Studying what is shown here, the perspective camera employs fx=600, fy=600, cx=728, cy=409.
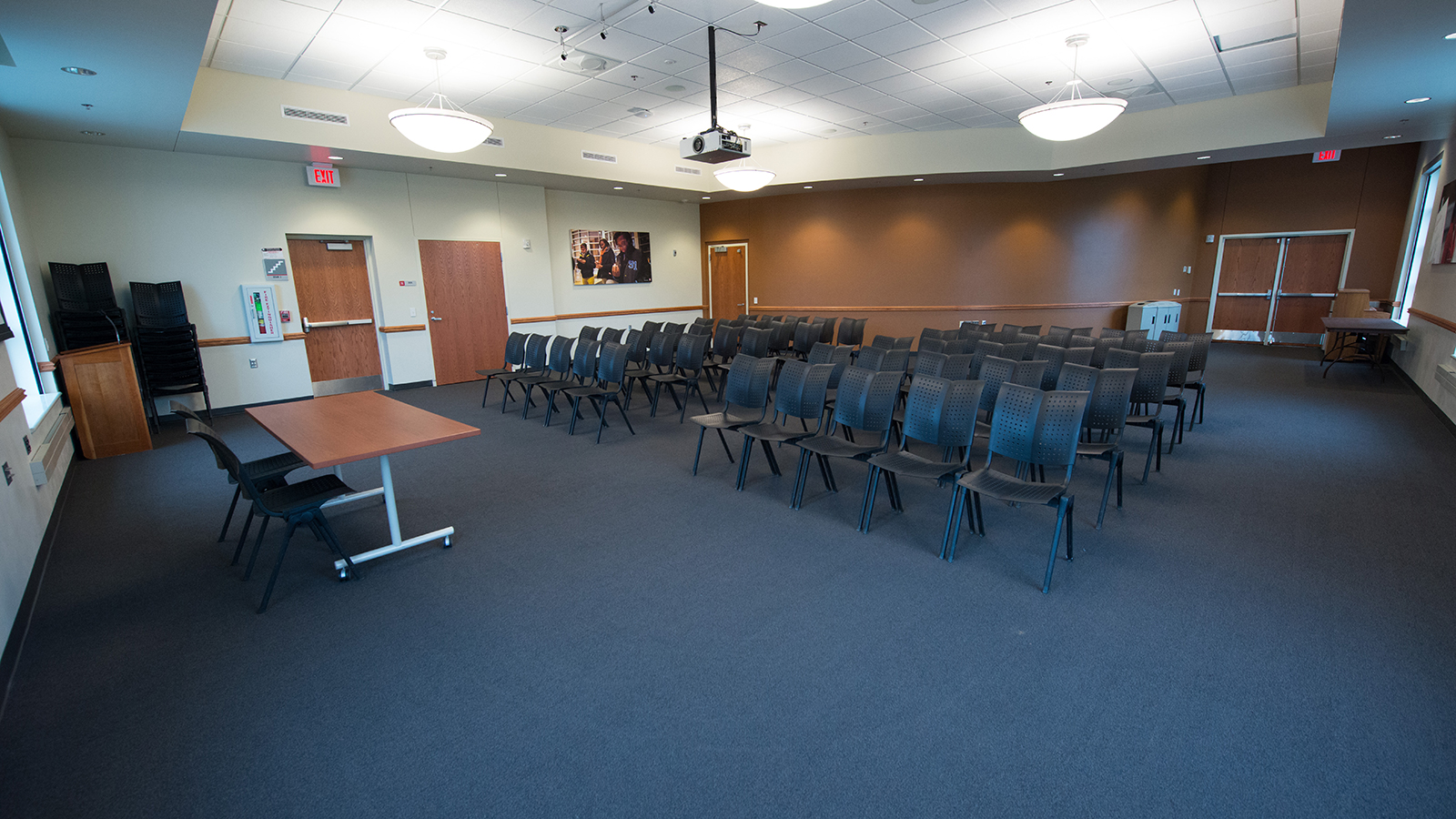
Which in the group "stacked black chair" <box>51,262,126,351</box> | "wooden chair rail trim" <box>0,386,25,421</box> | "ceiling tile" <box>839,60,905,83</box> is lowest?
"wooden chair rail trim" <box>0,386,25,421</box>

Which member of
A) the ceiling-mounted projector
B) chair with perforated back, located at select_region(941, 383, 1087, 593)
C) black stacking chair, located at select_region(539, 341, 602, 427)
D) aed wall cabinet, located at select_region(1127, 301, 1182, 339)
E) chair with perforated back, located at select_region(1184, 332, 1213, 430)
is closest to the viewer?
chair with perforated back, located at select_region(941, 383, 1087, 593)

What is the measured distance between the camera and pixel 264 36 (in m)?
5.20

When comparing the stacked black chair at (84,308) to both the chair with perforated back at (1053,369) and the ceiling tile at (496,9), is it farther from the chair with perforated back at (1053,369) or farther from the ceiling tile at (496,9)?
the chair with perforated back at (1053,369)

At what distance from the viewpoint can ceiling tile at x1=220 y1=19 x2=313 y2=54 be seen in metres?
4.95

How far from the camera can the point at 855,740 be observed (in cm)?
207

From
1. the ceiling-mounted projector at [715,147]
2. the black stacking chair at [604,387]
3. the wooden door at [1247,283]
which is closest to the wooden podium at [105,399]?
the black stacking chair at [604,387]

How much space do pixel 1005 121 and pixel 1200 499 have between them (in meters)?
6.89

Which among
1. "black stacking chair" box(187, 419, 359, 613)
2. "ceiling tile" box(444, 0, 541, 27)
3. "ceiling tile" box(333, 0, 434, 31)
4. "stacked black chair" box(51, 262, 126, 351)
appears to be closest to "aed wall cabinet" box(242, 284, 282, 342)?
"stacked black chair" box(51, 262, 126, 351)

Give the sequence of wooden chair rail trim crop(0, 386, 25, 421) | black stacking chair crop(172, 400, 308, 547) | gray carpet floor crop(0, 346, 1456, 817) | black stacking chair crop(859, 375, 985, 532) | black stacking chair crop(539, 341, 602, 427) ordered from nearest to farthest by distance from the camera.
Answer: gray carpet floor crop(0, 346, 1456, 817), wooden chair rail trim crop(0, 386, 25, 421), black stacking chair crop(172, 400, 308, 547), black stacking chair crop(859, 375, 985, 532), black stacking chair crop(539, 341, 602, 427)

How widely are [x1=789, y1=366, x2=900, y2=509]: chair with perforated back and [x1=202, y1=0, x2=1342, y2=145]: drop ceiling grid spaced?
3097 mm

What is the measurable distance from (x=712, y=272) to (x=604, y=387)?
736cm

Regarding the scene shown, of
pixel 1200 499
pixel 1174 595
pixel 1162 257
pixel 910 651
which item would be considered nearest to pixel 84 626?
pixel 910 651

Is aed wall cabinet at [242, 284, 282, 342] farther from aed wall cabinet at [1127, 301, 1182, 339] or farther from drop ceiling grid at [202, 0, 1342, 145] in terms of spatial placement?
aed wall cabinet at [1127, 301, 1182, 339]

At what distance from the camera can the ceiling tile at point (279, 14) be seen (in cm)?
457
